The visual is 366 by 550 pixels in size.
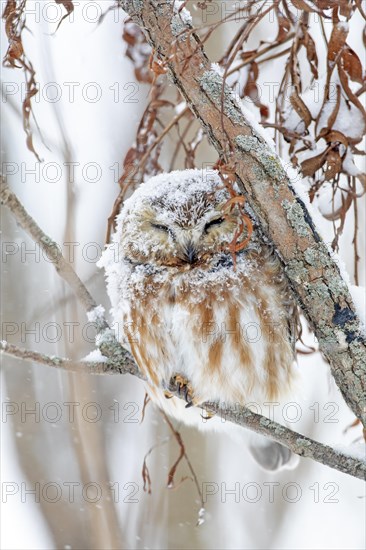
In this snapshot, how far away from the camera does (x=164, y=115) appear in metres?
4.89

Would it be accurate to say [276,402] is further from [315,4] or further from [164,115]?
[164,115]

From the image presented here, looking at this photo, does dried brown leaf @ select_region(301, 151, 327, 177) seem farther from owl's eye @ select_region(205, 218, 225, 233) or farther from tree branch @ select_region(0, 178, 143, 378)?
tree branch @ select_region(0, 178, 143, 378)

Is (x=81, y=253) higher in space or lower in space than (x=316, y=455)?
higher

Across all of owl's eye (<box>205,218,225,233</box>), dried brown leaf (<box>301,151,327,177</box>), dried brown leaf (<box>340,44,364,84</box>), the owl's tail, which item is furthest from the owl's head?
the owl's tail

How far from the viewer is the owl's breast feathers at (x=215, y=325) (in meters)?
2.88

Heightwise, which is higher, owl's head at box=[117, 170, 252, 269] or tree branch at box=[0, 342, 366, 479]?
owl's head at box=[117, 170, 252, 269]

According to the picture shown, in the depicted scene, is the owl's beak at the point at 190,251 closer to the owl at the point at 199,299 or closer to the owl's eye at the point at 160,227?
the owl at the point at 199,299

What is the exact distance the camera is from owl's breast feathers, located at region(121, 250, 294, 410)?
9.43 ft

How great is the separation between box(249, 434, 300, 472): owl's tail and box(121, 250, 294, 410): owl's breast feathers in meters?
0.92

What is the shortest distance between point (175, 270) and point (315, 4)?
4.00 ft

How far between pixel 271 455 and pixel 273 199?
1986 mm

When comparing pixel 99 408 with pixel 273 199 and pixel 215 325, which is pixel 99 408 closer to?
pixel 215 325

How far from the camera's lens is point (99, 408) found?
459 cm

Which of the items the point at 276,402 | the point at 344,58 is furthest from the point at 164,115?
the point at 344,58
